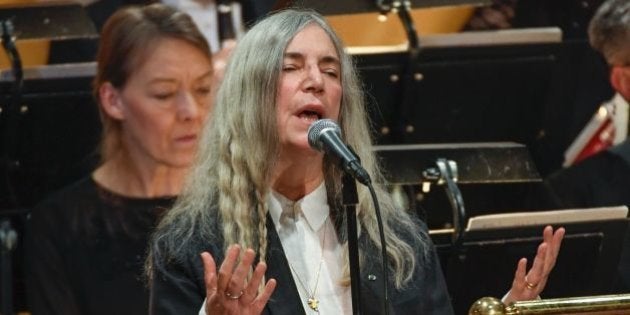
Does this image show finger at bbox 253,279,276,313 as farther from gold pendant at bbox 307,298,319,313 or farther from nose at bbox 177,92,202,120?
nose at bbox 177,92,202,120

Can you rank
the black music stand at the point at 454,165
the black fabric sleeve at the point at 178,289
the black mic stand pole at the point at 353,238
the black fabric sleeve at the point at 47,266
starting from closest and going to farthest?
1. the black mic stand pole at the point at 353,238
2. the black fabric sleeve at the point at 178,289
3. the black music stand at the point at 454,165
4. the black fabric sleeve at the point at 47,266

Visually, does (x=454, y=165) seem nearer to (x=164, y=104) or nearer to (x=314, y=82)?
(x=314, y=82)

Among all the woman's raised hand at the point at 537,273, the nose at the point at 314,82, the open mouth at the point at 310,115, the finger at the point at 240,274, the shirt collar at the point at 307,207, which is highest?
the nose at the point at 314,82

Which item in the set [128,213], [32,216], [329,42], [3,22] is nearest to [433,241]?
[329,42]

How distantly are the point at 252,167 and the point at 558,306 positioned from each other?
79cm

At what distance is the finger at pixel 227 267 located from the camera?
9.15 feet

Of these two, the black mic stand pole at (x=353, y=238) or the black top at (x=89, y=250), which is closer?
the black mic stand pole at (x=353, y=238)

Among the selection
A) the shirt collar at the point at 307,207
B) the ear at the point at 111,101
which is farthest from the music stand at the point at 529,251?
the ear at the point at 111,101

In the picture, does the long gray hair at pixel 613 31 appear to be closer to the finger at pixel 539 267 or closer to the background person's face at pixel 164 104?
the background person's face at pixel 164 104

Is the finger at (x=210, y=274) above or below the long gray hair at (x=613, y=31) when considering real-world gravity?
above

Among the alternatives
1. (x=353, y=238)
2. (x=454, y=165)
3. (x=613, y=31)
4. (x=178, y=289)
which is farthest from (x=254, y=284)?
Result: (x=613, y=31)

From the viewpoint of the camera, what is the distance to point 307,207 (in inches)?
132

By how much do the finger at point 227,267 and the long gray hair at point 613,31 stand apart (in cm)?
247

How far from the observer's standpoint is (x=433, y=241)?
12.5ft
